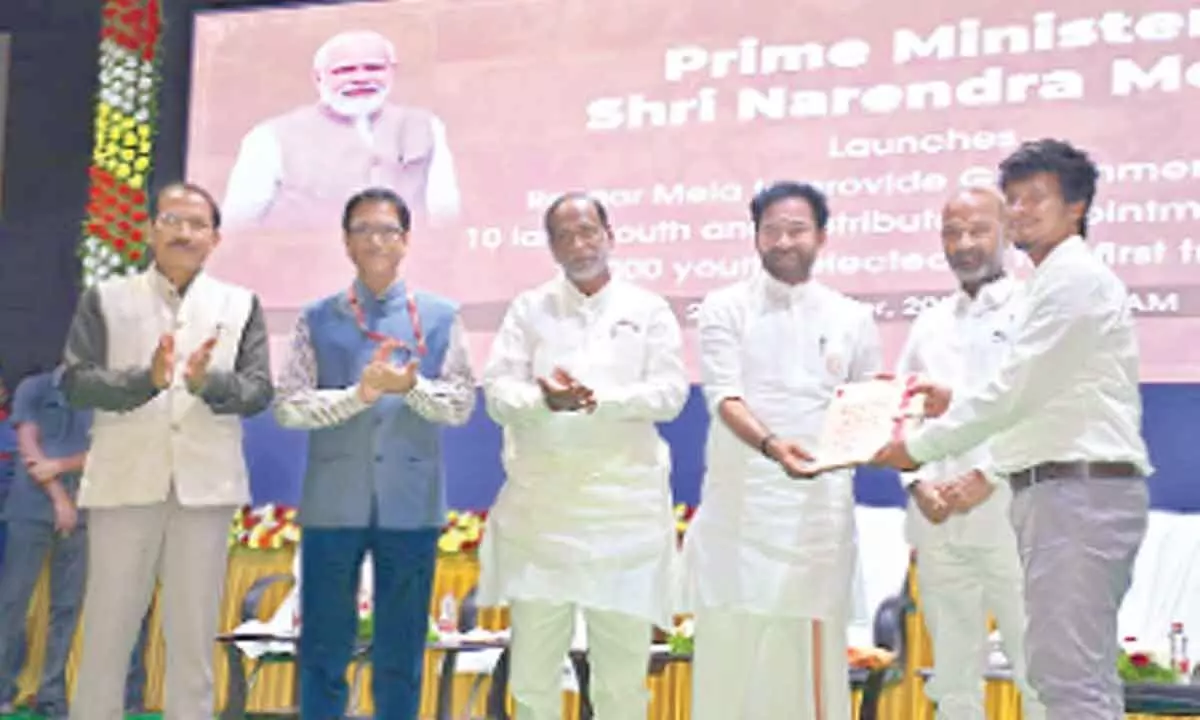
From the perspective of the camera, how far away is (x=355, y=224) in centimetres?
473

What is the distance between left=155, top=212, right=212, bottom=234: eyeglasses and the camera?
466 cm

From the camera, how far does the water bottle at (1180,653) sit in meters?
5.61

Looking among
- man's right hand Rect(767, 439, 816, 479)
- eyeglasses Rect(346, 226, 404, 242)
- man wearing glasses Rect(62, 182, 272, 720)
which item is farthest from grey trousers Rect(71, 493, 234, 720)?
man's right hand Rect(767, 439, 816, 479)

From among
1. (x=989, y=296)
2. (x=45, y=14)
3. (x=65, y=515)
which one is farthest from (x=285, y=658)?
(x=45, y=14)

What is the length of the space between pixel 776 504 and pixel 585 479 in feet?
1.76

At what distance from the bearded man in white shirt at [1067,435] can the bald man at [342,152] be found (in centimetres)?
420

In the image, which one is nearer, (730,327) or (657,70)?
(730,327)

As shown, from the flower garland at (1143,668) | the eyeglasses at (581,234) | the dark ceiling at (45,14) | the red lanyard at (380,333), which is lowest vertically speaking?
the flower garland at (1143,668)

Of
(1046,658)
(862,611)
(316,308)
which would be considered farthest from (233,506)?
(1046,658)

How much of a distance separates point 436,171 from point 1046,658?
4690 mm

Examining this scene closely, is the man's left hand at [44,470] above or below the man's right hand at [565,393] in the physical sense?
below

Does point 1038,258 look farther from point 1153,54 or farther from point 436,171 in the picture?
point 436,171

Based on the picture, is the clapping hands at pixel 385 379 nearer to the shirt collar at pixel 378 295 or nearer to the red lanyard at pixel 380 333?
the red lanyard at pixel 380 333

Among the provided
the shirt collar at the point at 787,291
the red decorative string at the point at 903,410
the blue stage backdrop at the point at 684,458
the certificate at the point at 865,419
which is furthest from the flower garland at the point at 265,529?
the red decorative string at the point at 903,410
